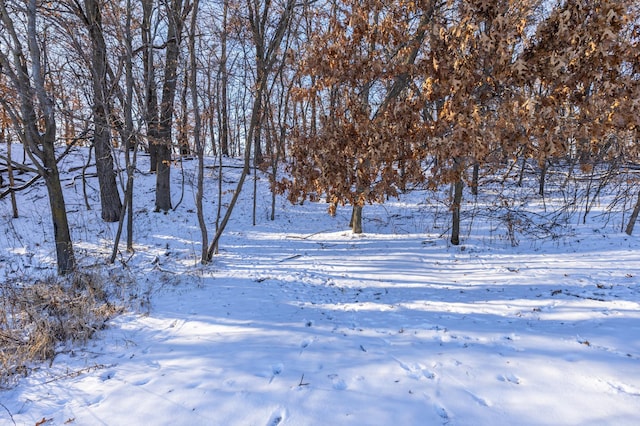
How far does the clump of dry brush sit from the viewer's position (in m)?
3.13

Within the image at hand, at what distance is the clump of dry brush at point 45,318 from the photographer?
3.13 metres

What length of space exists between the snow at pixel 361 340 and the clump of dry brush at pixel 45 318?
0.67 feet

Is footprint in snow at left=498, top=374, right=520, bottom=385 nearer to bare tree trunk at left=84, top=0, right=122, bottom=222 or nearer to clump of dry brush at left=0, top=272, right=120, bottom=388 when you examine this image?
clump of dry brush at left=0, top=272, right=120, bottom=388

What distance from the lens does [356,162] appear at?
6152mm

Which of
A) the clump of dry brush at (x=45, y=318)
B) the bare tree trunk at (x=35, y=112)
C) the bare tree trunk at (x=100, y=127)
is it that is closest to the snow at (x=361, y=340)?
the clump of dry brush at (x=45, y=318)

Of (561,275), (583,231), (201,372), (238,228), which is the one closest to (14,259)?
(238,228)

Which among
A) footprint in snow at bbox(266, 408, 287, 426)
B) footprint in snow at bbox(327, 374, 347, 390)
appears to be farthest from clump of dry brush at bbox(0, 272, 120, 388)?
footprint in snow at bbox(327, 374, 347, 390)

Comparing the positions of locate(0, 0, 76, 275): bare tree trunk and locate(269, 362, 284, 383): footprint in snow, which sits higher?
locate(0, 0, 76, 275): bare tree trunk

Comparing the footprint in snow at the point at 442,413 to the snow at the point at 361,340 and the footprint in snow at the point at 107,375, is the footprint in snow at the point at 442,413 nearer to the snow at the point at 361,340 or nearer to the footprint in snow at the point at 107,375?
the snow at the point at 361,340

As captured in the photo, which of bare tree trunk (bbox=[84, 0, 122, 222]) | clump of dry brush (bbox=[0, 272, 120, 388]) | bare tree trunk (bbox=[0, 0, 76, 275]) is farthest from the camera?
bare tree trunk (bbox=[84, 0, 122, 222])

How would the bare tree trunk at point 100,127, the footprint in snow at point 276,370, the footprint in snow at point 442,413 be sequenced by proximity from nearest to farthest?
the footprint in snow at point 442,413
the footprint in snow at point 276,370
the bare tree trunk at point 100,127

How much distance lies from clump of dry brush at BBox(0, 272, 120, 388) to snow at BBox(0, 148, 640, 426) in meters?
0.21

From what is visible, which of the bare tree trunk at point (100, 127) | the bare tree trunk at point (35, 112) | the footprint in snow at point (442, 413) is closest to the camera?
the footprint in snow at point (442, 413)

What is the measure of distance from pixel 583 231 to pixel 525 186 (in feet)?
23.3
